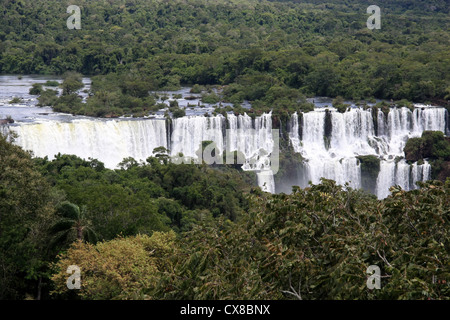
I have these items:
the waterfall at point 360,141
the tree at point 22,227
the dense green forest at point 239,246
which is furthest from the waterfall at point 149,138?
the tree at point 22,227

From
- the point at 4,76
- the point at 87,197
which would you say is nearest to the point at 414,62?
the point at 4,76

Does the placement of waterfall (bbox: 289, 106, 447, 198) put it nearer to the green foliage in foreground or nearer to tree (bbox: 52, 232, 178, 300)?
tree (bbox: 52, 232, 178, 300)

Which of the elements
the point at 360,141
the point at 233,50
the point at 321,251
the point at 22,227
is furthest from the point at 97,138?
the point at 233,50

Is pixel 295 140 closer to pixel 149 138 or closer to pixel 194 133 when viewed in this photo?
pixel 194 133

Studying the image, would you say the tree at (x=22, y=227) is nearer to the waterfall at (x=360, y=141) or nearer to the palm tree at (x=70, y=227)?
the palm tree at (x=70, y=227)

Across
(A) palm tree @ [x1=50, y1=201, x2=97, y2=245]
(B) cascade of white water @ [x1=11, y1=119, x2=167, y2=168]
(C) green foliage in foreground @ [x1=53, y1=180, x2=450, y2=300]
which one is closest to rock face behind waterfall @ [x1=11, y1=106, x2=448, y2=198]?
A: (B) cascade of white water @ [x1=11, y1=119, x2=167, y2=168]

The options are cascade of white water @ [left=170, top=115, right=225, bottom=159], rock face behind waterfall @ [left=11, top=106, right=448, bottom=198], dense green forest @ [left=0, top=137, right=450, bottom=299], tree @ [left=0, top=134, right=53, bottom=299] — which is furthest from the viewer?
cascade of white water @ [left=170, top=115, right=225, bottom=159]
